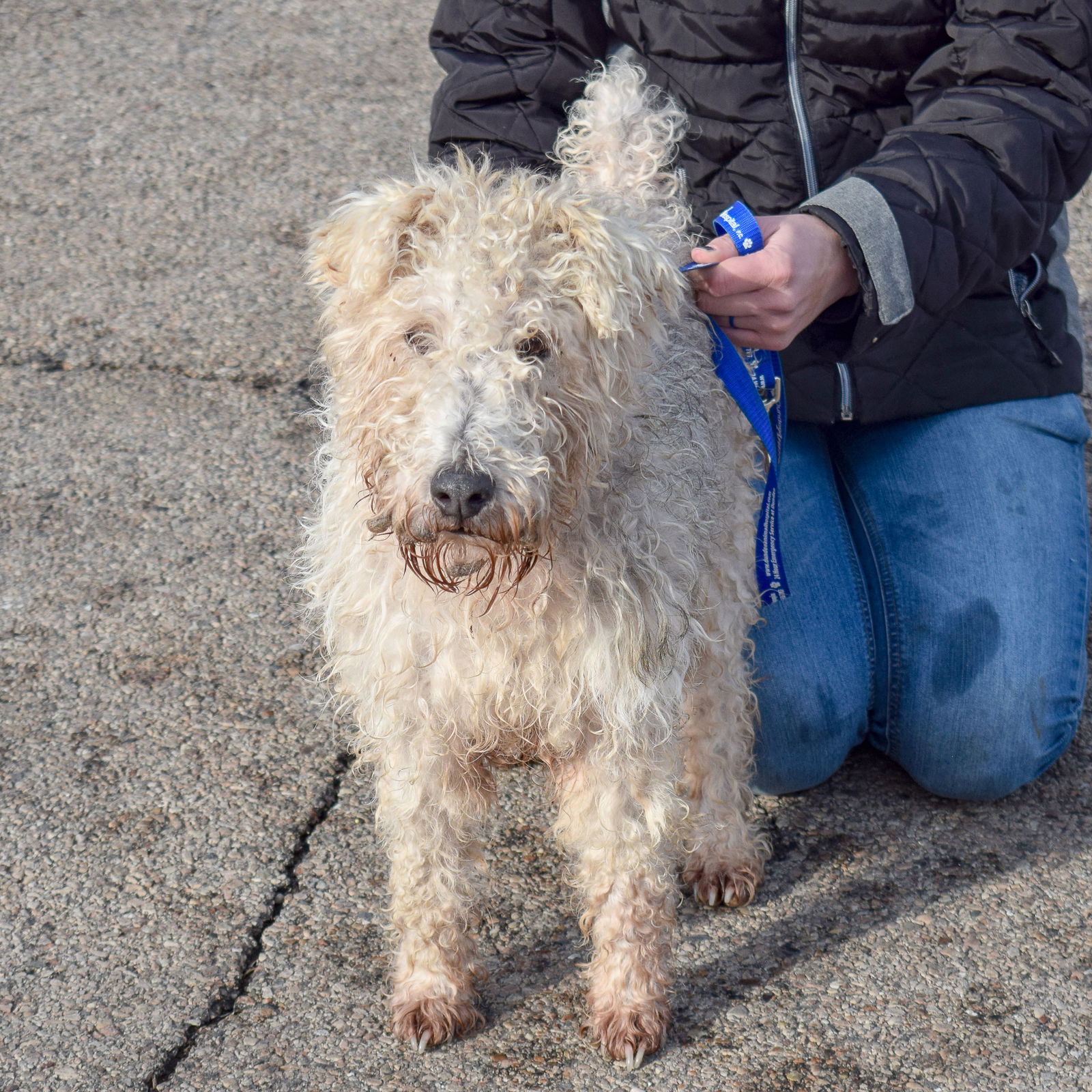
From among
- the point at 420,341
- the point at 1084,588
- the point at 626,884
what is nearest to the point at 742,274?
the point at 420,341

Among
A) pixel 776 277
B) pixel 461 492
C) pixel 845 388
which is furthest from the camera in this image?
pixel 845 388

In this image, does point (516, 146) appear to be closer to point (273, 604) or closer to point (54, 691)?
point (273, 604)

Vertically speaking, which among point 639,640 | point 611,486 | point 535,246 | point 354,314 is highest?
point 535,246

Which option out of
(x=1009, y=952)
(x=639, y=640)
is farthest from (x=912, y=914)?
(x=639, y=640)

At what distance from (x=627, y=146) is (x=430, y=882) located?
1.52 metres

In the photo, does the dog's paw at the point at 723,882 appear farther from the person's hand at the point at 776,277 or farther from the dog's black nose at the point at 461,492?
the dog's black nose at the point at 461,492

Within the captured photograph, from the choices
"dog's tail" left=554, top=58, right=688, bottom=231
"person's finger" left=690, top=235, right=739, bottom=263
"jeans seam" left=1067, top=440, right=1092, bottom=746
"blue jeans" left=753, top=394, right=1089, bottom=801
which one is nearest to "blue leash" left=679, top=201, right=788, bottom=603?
"person's finger" left=690, top=235, right=739, bottom=263

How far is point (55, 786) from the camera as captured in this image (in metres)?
2.84

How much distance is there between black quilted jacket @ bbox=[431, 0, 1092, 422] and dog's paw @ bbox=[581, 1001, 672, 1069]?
1404 mm

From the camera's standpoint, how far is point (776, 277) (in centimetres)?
222

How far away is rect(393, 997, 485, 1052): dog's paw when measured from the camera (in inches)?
91.7

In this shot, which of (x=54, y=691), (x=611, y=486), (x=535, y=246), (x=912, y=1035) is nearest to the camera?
(x=535, y=246)

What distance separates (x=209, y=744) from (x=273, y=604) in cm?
56

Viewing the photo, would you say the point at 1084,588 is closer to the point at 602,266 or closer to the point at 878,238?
the point at 878,238
